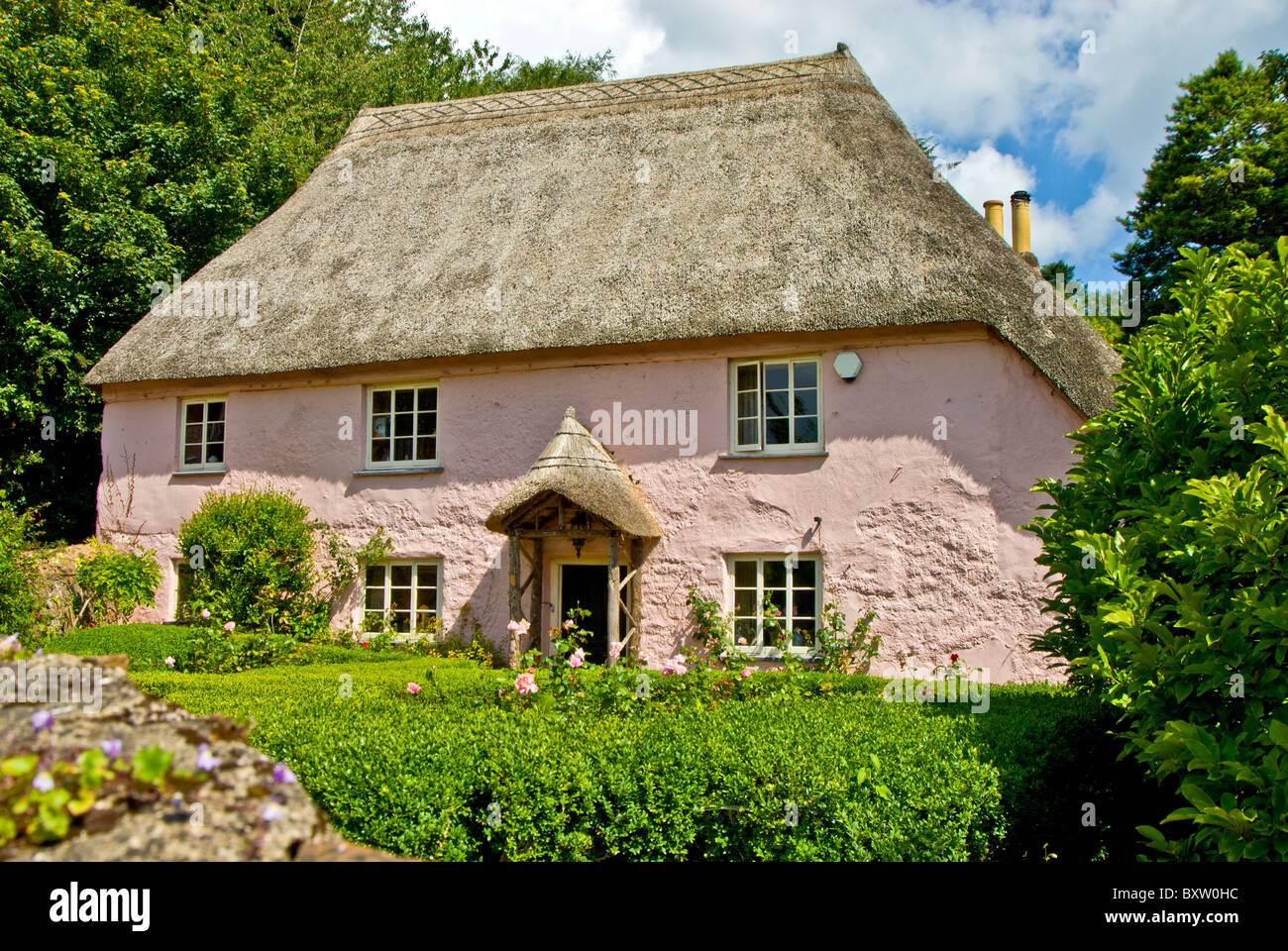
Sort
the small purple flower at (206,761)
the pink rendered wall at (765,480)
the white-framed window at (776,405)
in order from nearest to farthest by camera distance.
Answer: the small purple flower at (206,761), the pink rendered wall at (765,480), the white-framed window at (776,405)

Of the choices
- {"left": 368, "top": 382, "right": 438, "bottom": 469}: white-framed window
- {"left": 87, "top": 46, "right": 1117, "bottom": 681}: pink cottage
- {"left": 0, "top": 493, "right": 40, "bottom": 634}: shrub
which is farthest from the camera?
{"left": 368, "top": 382, "right": 438, "bottom": 469}: white-framed window

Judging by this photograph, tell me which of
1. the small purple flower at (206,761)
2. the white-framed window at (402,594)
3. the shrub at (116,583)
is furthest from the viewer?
the shrub at (116,583)

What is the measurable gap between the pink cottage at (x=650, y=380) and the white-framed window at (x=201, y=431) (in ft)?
0.14

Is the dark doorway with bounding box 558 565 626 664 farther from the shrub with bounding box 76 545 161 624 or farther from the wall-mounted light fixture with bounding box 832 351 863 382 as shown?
the shrub with bounding box 76 545 161 624

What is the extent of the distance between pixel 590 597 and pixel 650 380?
298 cm

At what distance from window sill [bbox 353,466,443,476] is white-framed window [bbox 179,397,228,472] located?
8.97 feet

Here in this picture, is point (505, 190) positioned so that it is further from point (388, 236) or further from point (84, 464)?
point (84, 464)

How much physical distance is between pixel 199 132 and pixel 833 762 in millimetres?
18276

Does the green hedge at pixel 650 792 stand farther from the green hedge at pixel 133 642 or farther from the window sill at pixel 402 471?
the window sill at pixel 402 471

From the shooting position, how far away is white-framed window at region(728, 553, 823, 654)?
1115cm

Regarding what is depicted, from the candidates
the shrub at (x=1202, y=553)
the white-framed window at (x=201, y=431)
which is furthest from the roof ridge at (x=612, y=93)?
the shrub at (x=1202, y=553)

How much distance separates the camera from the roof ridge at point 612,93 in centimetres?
1435

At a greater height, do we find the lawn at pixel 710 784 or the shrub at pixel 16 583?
the shrub at pixel 16 583

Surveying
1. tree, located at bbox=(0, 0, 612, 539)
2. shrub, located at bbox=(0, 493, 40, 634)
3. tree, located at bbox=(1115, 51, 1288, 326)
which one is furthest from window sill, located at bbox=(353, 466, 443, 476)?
tree, located at bbox=(1115, 51, 1288, 326)
